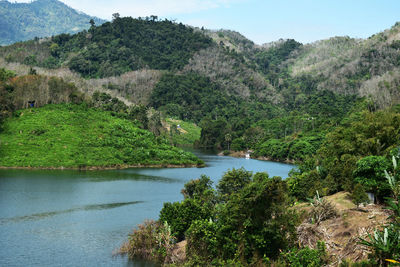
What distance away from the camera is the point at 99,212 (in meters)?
49.9

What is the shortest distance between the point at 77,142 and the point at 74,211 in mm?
46655

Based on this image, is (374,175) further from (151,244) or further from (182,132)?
(182,132)

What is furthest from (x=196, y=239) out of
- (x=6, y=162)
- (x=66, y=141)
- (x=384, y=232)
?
(x=66, y=141)

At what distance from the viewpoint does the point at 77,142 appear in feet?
308

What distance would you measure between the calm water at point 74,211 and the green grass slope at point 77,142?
754 centimetres

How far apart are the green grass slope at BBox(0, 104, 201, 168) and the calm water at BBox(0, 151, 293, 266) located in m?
7.54

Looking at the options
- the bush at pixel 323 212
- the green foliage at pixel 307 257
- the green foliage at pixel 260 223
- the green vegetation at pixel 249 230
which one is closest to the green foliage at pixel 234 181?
the bush at pixel 323 212

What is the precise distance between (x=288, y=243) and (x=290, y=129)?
13740cm

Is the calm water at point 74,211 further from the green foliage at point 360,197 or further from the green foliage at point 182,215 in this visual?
the green foliage at point 360,197

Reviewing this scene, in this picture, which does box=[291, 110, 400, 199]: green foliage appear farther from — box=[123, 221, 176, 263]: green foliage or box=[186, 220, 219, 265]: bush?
box=[123, 221, 176, 263]: green foliage

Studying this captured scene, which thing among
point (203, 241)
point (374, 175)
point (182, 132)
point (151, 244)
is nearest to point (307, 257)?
point (203, 241)

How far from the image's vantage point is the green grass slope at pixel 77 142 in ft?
283

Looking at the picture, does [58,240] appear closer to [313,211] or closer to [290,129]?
[313,211]

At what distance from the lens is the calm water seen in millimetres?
34188
